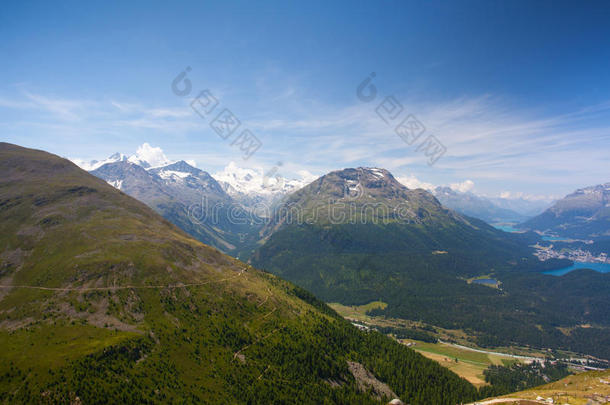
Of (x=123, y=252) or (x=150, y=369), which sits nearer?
(x=150, y=369)

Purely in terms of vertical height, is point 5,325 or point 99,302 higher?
point 99,302

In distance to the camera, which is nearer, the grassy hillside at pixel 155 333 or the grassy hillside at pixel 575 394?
the grassy hillside at pixel 575 394

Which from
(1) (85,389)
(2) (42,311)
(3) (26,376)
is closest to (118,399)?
(1) (85,389)

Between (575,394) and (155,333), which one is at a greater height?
(575,394)

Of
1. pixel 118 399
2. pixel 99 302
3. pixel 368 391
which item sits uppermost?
pixel 99 302

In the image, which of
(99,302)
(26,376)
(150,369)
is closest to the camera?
(26,376)

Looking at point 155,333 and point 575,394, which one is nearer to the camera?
point 575,394

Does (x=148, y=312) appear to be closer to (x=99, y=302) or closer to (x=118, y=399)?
(x=99, y=302)

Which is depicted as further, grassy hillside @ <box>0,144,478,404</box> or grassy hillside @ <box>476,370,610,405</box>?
grassy hillside @ <box>0,144,478,404</box>
